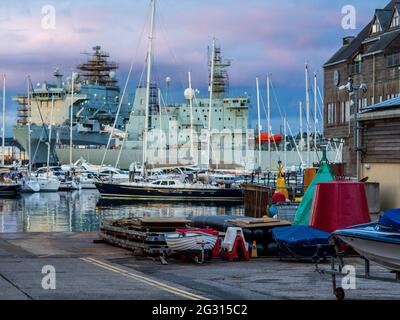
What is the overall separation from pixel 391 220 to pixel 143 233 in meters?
9.02

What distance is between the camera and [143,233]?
69.2ft

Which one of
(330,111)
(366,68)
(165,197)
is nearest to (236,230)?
(366,68)

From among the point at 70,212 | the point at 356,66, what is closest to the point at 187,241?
the point at 356,66

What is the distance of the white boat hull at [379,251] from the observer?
Result: 43.3 ft

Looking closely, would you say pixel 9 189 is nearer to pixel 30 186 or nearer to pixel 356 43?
pixel 30 186

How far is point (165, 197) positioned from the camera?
7594 centimetres

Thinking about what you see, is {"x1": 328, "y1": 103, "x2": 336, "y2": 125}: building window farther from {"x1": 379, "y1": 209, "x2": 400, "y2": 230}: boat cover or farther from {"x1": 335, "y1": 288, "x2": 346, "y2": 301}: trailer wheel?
{"x1": 335, "y1": 288, "x2": 346, "y2": 301}: trailer wheel

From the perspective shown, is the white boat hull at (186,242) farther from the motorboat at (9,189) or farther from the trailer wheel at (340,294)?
the motorboat at (9,189)

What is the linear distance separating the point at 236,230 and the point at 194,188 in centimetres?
5574

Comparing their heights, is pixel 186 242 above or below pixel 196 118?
below

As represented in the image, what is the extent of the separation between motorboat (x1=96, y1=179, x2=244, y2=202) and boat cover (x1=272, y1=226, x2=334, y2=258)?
55370mm

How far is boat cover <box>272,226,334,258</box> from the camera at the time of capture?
63.4 ft

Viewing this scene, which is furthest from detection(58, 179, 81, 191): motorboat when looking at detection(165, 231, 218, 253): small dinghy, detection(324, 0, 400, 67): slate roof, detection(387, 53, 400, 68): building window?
detection(165, 231, 218, 253): small dinghy

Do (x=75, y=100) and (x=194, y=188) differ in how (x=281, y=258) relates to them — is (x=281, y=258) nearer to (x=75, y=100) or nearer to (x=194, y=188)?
(x=194, y=188)
